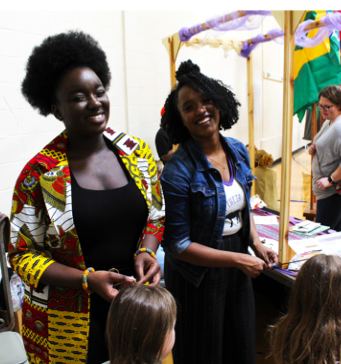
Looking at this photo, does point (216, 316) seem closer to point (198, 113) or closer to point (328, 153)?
point (198, 113)

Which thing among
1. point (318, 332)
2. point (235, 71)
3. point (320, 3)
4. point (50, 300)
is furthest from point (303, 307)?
point (235, 71)

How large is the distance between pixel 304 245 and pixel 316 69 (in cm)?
306

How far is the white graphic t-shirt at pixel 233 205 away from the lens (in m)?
1.50

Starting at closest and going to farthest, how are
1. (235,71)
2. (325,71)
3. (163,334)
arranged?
(163,334)
(325,71)
(235,71)

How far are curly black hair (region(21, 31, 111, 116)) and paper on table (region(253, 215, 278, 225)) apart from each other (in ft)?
5.78

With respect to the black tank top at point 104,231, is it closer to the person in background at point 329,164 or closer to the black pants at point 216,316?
the black pants at point 216,316

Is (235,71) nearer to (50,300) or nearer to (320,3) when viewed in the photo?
(320,3)

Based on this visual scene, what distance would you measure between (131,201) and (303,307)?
735mm

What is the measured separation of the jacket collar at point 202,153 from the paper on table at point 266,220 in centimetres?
101

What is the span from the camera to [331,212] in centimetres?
293

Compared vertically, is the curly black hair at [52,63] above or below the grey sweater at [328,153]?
above

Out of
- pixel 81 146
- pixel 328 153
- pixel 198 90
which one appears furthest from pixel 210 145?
pixel 328 153

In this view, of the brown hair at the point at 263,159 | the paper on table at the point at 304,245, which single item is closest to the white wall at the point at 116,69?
the brown hair at the point at 263,159

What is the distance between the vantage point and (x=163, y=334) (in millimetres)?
958
